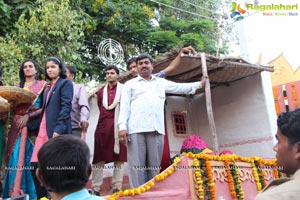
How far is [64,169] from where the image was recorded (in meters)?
1.66

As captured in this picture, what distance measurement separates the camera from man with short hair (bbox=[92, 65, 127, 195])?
4883 millimetres

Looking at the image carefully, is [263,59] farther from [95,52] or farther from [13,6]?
[13,6]

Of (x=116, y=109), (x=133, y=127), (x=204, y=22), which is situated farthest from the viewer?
(x=204, y=22)

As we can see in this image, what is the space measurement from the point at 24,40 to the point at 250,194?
191 inches

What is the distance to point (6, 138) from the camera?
13.5 feet

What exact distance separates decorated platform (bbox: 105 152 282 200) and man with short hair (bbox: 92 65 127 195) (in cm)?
102

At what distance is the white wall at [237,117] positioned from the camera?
7.38 metres

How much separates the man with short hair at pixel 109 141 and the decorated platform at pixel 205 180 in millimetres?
1022

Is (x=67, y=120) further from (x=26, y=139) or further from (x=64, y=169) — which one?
(x=64, y=169)

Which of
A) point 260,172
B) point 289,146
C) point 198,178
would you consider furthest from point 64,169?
point 260,172

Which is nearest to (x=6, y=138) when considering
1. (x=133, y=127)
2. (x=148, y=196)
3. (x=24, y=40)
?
(x=133, y=127)

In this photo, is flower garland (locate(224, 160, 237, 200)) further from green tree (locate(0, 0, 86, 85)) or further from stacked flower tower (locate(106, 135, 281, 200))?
green tree (locate(0, 0, 86, 85))

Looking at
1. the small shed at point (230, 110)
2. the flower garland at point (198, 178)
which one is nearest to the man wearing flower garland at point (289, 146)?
the flower garland at point (198, 178)

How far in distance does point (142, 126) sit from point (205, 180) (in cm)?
95
